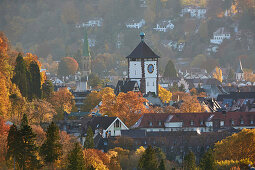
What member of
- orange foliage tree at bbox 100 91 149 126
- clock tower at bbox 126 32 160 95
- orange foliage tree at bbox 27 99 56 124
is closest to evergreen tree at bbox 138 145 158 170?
orange foliage tree at bbox 27 99 56 124

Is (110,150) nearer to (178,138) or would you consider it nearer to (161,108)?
(178,138)

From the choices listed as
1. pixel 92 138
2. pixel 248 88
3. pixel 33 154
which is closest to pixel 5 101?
pixel 92 138

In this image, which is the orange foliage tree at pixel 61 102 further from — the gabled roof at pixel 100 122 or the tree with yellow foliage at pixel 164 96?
the gabled roof at pixel 100 122

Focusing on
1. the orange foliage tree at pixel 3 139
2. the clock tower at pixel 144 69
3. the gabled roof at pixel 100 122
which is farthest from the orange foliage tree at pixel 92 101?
the orange foliage tree at pixel 3 139

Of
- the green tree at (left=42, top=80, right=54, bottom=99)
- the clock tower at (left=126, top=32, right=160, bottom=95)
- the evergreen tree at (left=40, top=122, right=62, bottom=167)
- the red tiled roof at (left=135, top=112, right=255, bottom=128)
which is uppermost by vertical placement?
the clock tower at (left=126, top=32, right=160, bottom=95)

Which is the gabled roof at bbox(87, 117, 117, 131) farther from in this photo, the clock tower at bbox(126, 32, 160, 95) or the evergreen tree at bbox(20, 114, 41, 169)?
the clock tower at bbox(126, 32, 160, 95)
